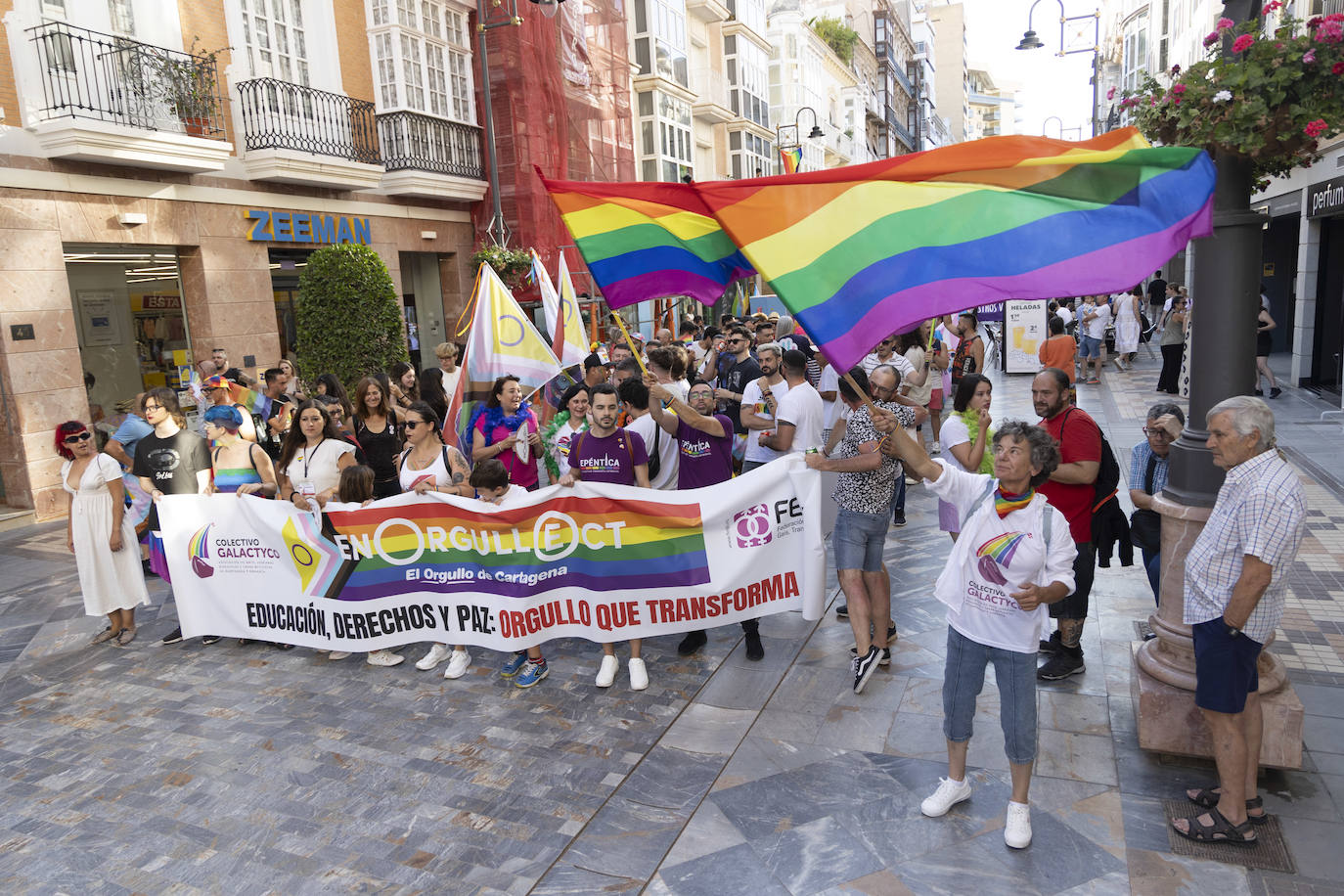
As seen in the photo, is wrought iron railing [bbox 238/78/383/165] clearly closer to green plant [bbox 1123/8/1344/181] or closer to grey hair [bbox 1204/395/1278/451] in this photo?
green plant [bbox 1123/8/1344/181]

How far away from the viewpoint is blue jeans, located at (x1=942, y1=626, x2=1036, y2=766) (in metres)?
3.67

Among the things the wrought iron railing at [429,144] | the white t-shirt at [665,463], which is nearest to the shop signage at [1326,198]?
the white t-shirt at [665,463]

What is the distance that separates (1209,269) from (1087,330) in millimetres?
16316

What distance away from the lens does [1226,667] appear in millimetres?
3512

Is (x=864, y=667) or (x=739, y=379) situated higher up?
(x=739, y=379)

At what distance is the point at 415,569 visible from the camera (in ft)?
19.3

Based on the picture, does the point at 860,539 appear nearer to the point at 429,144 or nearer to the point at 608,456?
the point at 608,456

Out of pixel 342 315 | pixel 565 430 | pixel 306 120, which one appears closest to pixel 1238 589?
pixel 565 430

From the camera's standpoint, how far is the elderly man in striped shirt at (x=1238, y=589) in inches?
131

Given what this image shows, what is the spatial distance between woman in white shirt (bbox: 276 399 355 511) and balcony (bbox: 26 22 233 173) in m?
7.95

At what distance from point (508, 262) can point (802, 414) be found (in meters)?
12.8

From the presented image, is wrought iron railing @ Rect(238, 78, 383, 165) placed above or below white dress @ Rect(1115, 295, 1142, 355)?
above

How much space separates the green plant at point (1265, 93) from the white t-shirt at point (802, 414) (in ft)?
8.95

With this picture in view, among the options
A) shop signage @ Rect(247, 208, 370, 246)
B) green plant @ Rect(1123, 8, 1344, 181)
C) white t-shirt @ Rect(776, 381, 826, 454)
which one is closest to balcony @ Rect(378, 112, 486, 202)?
shop signage @ Rect(247, 208, 370, 246)
